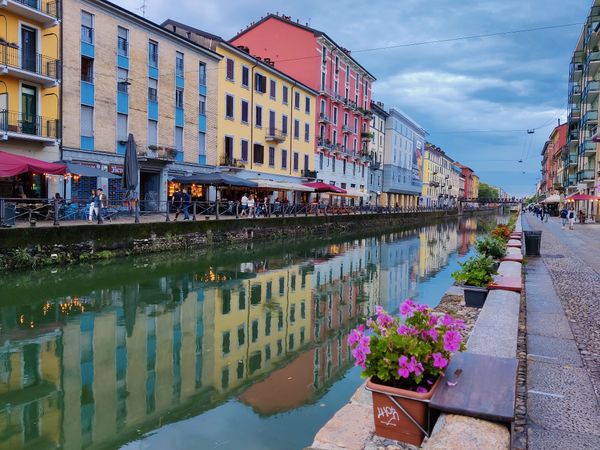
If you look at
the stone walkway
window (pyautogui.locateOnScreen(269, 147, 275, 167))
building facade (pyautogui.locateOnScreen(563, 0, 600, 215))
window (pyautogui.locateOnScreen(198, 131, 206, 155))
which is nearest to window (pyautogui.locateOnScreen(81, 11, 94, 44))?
window (pyautogui.locateOnScreen(198, 131, 206, 155))

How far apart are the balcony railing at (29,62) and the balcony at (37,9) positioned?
149 centimetres

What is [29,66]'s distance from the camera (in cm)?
2136

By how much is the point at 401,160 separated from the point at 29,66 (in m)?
57.1

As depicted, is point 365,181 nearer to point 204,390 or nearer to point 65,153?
point 65,153

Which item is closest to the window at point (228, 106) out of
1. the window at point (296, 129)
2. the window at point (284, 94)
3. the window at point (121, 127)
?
the window at point (284, 94)

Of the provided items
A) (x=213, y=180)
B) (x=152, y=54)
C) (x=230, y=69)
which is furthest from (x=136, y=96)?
(x=230, y=69)

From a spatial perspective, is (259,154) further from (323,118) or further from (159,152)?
(323,118)

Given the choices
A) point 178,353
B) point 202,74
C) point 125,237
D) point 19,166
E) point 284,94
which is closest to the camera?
point 178,353

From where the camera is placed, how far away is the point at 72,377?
6.54m

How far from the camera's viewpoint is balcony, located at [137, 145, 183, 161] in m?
27.1

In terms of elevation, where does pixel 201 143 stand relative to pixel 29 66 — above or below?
below

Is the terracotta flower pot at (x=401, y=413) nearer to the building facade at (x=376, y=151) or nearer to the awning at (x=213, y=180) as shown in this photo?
the awning at (x=213, y=180)

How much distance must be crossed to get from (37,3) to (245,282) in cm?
1649

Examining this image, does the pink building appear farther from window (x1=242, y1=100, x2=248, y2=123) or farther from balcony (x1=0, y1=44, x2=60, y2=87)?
balcony (x1=0, y1=44, x2=60, y2=87)
